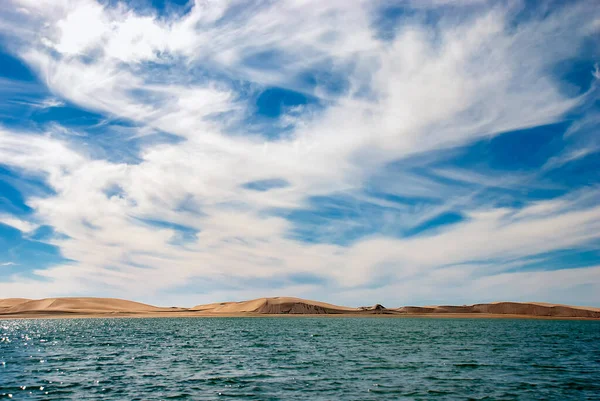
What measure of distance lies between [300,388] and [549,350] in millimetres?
40000

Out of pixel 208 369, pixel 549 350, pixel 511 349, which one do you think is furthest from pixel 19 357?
pixel 549 350

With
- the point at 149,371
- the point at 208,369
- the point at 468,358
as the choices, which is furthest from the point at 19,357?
the point at 468,358

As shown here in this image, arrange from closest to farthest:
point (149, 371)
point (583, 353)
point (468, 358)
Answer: point (149, 371), point (468, 358), point (583, 353)

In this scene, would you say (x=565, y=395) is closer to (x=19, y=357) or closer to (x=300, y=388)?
(x=300, y=388)

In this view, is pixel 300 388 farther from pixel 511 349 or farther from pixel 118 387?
pixel 511 349

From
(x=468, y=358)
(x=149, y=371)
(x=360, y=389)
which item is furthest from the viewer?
(x=468, y=358)

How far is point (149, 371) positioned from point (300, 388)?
13941 mm

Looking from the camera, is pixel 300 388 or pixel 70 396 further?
pixel 300 388

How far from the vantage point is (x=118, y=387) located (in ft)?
93.0

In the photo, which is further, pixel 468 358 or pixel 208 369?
pixel 468 358

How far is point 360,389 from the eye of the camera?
27859 mm

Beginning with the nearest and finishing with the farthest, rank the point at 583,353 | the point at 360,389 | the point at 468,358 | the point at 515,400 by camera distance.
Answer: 1. the point at 515,400
2. the point at 360,389
3. the point at 468,358
4. the point at 583,353

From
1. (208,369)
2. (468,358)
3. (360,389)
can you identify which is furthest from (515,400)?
(208,369)

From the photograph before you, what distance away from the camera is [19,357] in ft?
146
